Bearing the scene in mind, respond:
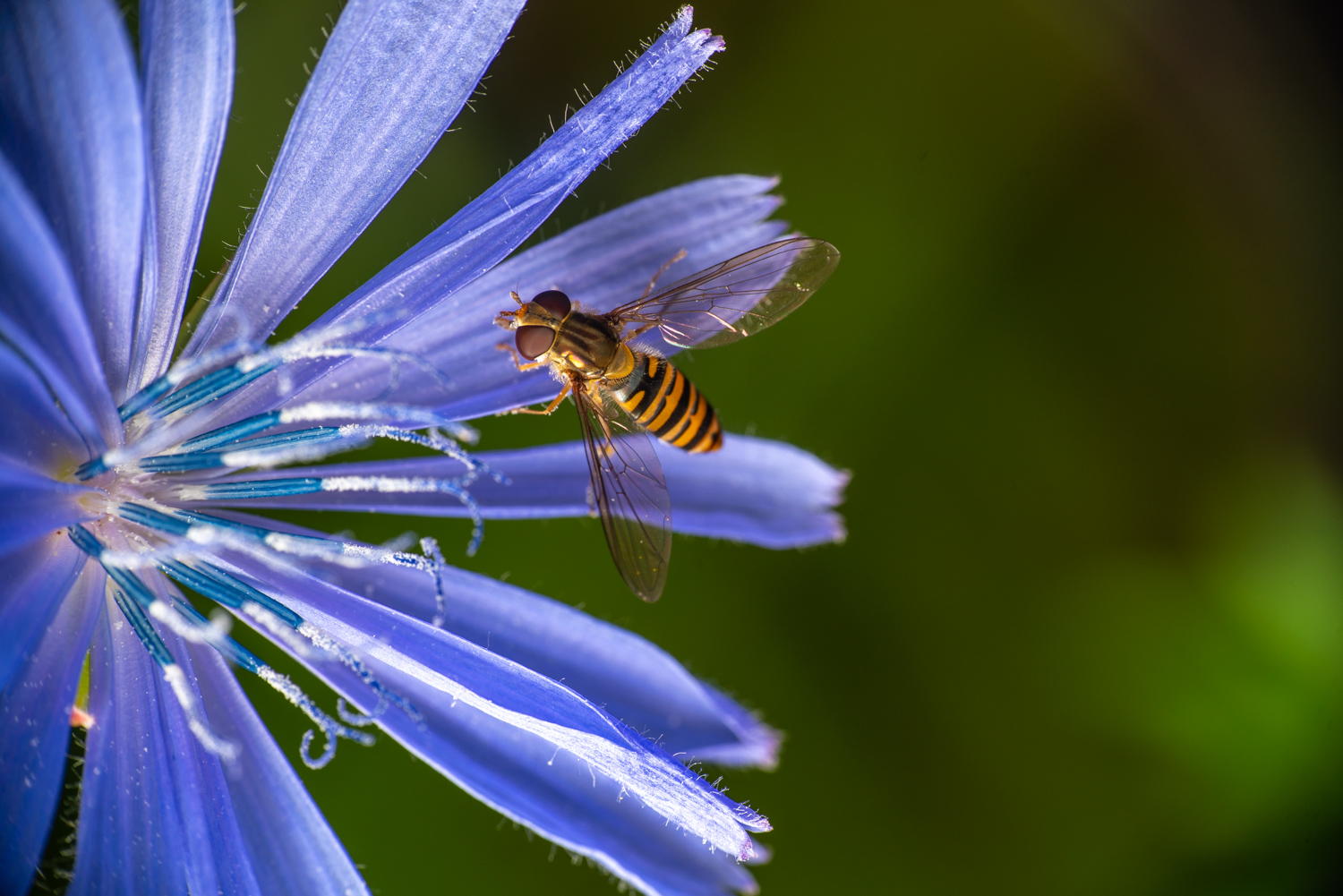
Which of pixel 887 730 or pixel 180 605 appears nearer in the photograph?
pixel 180 605

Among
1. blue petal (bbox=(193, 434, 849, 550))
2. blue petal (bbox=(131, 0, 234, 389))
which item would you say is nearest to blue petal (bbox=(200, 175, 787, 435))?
blue petal (bbox=(193, 434, 849, 550))

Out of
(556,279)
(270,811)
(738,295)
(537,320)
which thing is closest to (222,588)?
(270,811)

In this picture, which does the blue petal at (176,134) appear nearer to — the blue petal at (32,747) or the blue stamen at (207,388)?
the blue stamen at (207,388)

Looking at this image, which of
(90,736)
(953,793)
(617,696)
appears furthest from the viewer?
(953,793)

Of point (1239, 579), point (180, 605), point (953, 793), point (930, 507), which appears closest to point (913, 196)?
point (930, 507)

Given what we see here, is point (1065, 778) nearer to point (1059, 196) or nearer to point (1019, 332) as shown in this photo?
point (1019, 332)

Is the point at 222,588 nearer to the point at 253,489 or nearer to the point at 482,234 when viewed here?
the point at 253,489
